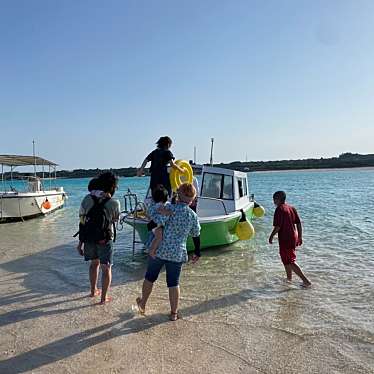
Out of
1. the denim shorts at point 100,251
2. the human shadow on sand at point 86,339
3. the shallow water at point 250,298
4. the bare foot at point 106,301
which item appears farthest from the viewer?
the bare foot at point 106,301

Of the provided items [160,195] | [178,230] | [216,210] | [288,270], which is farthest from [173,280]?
[216,210]

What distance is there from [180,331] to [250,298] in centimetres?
190

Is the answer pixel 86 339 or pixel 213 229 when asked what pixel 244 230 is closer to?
pixel 213 229

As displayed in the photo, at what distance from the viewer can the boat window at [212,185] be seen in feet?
38.8

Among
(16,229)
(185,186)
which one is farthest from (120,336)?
(16,229)

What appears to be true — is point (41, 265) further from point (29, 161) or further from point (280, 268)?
point (29, 161)

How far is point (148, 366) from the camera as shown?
410 centimetres

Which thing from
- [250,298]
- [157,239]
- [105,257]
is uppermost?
[157,239]

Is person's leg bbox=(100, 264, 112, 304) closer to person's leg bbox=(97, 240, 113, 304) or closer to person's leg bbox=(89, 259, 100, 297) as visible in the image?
person's leg bbox=(97, 240, 113, 304)

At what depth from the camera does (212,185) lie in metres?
11.9

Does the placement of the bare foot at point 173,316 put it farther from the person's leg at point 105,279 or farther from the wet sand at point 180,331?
the person's leg at point 105,279

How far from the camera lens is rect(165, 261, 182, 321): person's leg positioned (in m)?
5.16

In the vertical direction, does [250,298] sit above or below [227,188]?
below

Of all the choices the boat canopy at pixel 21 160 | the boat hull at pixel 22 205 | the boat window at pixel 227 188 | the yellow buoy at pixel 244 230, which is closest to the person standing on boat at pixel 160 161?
the yellow buoy at pixel 244 230
